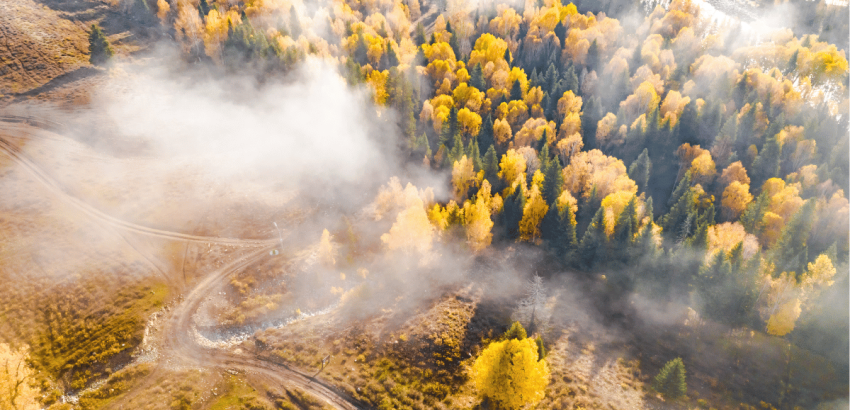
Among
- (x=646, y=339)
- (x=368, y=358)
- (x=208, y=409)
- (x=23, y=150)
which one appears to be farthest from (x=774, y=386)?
(x=23, y=150)

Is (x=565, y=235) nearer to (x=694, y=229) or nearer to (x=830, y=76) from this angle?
(x=694, y=229)

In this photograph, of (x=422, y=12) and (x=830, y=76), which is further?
(x=422, y=12)

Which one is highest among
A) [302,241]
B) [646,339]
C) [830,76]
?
[830,76]

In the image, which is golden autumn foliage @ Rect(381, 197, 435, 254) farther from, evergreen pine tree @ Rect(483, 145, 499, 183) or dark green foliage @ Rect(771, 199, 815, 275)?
dark green foliage @ Rect(771, 199, 815, 275)

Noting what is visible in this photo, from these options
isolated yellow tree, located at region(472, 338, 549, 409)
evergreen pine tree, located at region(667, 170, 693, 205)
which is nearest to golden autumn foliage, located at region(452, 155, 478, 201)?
isolated yellow tree, located at region(472, 338, 549, 409)

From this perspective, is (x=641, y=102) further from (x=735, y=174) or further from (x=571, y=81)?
(x=735, y=174)

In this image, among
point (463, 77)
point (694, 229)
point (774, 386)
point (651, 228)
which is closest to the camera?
point (774, 386)
